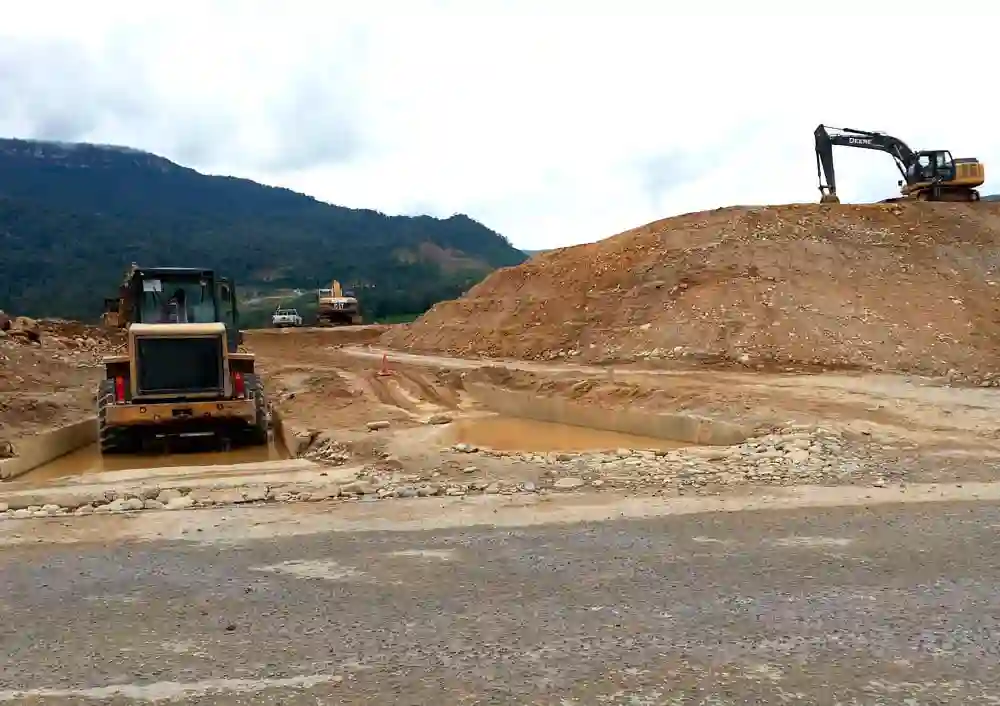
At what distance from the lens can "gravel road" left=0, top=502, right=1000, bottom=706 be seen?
3854 mm

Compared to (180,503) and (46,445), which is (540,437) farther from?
(180,503)

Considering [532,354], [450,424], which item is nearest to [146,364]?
[450,424]

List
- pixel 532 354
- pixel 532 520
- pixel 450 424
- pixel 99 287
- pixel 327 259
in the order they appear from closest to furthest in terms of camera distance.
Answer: pixel 532 520 < pixel 450 424 < pixel 532 354 < pixel 99 287 < pixel 327 259

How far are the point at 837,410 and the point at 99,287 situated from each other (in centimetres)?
8769

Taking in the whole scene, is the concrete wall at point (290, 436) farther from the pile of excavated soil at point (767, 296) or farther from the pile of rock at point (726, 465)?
the pile of excavated soil at point (767, 296)

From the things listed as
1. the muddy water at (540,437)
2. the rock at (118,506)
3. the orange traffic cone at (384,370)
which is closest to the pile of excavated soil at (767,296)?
the orange traffic cone at (384,370)

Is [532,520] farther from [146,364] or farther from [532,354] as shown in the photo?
[532,354]

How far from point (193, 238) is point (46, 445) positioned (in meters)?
125

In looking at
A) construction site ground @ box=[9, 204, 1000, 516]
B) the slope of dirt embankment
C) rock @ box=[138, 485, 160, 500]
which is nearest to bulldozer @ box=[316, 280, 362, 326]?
construction site ground @ box=[9, 204, 1000, 516]

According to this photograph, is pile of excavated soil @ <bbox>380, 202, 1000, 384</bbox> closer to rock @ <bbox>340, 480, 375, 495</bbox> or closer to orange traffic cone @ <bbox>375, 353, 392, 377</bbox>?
orange traffic cone @ <bbox>375, 353, 392, 377</bbox>

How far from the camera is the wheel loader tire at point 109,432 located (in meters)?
12.7

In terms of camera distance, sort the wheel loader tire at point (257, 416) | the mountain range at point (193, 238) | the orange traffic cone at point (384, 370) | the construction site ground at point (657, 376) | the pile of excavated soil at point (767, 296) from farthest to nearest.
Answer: the mountain range at point (193, 238), the orange traffic cone at point (384, 370), the pile of excavated soil at point (767, 296), the wheel loader tire at point (257, 416), the construction site ground at point (657, 376)

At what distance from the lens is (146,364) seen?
12.7 m

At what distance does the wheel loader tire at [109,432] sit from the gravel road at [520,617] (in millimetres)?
6696
